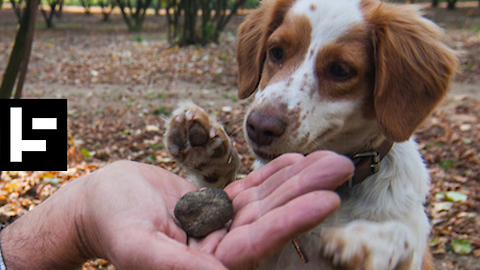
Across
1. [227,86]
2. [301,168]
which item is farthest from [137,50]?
[301,168]

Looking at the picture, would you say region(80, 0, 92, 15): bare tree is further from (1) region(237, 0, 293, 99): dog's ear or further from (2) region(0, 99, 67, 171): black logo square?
(1) region(237, 0, 293, 99): dog's ear

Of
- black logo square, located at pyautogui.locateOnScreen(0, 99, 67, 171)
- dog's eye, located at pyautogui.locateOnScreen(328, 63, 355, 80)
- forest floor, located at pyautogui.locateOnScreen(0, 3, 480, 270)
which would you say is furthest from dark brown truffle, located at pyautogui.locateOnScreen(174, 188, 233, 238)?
black logo square, located at pyautogui.locateOnScreen(0, 99, 67, 171)

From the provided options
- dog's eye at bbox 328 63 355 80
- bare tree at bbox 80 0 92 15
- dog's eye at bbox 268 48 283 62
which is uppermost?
dog's eye at bbox 268 48 283 62

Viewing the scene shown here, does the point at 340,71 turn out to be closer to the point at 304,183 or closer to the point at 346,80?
the point at 346,80

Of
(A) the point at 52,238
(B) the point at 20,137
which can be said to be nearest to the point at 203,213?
(A) the point at 52,238

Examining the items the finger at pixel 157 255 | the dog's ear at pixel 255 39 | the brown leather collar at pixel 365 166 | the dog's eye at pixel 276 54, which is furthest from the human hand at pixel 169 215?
the dog's ear at pixel 255 39

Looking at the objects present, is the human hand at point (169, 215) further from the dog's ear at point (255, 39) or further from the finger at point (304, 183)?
the dog's ear at point (255, 39)
